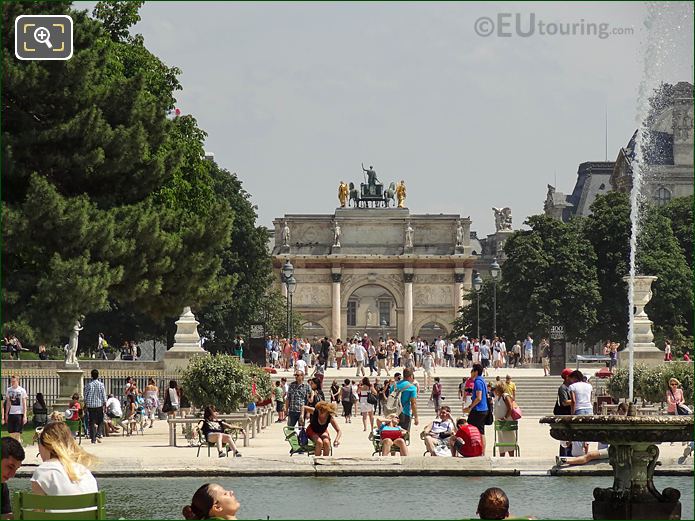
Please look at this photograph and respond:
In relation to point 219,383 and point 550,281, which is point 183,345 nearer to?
point 219,383

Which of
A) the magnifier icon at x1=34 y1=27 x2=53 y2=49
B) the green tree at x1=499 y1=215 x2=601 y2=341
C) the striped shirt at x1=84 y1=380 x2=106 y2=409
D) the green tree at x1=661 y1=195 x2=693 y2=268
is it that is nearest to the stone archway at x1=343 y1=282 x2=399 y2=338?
the green tree at x1=661 y1=195 x2=693 y2=268

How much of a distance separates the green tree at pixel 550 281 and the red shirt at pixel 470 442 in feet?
156

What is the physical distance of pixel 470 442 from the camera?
69.2 feet

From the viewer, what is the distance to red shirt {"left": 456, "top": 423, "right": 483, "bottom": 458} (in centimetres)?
2105

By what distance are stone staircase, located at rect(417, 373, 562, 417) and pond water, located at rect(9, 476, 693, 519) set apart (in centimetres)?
2370

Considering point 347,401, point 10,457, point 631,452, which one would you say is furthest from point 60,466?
point 347,401

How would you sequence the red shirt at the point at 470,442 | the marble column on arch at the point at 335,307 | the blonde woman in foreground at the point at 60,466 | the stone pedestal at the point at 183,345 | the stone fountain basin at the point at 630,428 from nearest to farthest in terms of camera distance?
the blonde woman in foreground at the point at 60,466
the stone fountain basin at the point at 630,428
the red shirt at the point at 470,442
the stone pedestal at the point at 183,345
the marble column on arch at the point at 335,307

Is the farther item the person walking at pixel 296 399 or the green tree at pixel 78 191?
the person walking at pixel 296 399

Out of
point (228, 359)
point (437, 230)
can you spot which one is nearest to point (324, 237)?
point (437, 230)

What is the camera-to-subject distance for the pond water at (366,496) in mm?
15305

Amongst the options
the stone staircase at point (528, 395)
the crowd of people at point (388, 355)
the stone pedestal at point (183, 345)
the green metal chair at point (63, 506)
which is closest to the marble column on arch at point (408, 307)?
the crowd of people at point (388, 355)

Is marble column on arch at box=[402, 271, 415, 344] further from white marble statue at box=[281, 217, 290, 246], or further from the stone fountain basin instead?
the stone fountain basin

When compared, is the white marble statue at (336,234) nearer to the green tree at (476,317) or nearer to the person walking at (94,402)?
the green tree at (476,317)

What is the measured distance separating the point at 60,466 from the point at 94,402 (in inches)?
728
